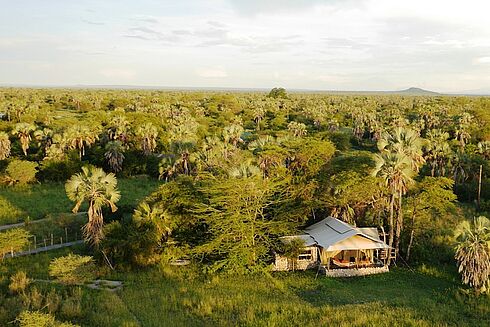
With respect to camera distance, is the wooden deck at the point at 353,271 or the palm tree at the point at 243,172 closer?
the wooden deck at the point at 353,271

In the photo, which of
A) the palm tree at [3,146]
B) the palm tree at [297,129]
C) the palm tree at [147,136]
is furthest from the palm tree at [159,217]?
the palm tree at [297,129]

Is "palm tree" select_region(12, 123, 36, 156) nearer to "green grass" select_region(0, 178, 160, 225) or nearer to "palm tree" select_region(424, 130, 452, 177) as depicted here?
"green grass" select_region(0, 178, 160, 225)

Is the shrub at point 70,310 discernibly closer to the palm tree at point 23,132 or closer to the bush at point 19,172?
the bush at point 19,172

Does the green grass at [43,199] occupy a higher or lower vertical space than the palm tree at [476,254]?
lower

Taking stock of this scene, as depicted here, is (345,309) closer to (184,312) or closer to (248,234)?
(184,312)

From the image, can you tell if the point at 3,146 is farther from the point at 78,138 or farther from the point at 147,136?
the point at 147,136

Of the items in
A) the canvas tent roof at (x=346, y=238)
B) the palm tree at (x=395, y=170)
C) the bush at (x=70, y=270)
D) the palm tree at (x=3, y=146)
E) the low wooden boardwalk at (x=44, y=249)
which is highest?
the palm tree at (x=395, y=170)

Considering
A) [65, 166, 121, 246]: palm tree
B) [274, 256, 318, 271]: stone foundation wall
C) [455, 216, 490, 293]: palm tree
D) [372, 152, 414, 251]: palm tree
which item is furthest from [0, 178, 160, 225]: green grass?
[455, 216, 490, 293]: palm tree
